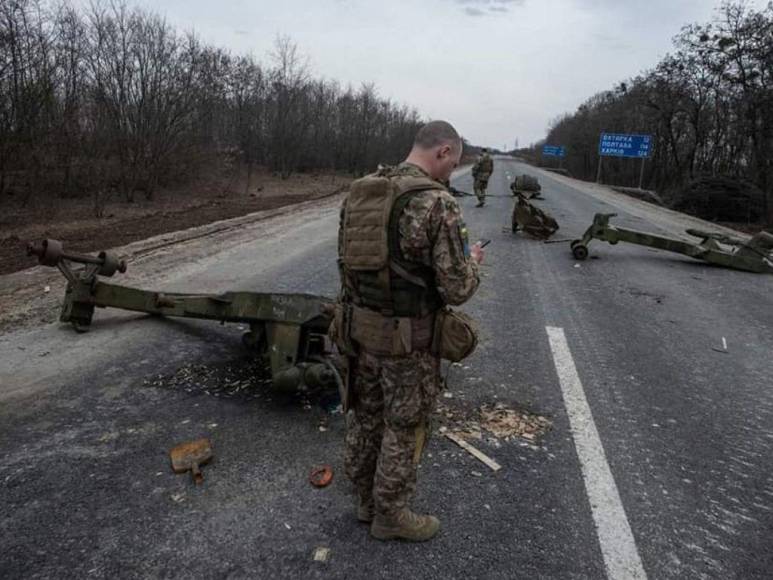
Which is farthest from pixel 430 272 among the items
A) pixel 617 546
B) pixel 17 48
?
pixel 17 48

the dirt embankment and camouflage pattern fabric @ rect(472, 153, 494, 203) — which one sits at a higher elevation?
camouflage pattern fabric @ rect(472, 153, 494, 203)

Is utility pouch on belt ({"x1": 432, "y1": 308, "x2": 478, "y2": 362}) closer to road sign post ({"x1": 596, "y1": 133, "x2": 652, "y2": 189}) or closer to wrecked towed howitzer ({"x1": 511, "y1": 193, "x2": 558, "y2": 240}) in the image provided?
wrecked towed howitzer ({"x1": 511, "y1": 193, "x2": 558, "y2": 240})

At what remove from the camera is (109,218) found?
13.6m

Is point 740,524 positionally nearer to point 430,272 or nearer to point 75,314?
point 430,272

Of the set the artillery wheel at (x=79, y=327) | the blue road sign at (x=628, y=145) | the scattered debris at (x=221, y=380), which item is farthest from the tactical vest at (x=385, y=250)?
the blue road sign at (x=628, y=145)

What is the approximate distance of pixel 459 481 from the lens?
302 cm

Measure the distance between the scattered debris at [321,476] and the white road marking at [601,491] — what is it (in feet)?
4.40

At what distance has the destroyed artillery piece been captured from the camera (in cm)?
359

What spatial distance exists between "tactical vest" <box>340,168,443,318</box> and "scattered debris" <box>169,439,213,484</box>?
1.34 m

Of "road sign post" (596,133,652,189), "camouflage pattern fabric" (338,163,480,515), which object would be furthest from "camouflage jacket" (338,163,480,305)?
"road sign post" (596,133,652,189)

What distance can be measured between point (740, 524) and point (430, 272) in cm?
199

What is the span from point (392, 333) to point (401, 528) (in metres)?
0.89

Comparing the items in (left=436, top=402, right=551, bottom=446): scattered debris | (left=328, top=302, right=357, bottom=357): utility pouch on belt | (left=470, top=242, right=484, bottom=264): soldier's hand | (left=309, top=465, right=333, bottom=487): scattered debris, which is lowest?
(left=309, top=465, right=333, bottom=487): scattered debris

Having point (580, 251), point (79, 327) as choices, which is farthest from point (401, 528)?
point (580, 251)
